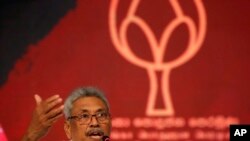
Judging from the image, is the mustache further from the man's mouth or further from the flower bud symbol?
the flower bud symbol

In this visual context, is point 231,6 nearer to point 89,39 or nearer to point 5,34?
point 89,39

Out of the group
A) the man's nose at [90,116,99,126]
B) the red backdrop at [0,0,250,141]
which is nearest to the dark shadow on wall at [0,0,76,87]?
the red backdrop at [0,0,250,141]

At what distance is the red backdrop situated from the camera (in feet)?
12.4

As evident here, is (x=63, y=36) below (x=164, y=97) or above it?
above

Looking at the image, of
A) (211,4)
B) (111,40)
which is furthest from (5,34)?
(211,4)

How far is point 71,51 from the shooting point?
389 cm

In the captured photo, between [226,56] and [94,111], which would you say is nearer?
[94,111]

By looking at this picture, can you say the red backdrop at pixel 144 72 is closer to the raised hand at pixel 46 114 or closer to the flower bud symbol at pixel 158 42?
the flower bud symbol at pixel 158 42

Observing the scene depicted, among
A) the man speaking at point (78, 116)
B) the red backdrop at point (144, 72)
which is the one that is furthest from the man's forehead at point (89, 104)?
the red backdrop at point (144, 72)

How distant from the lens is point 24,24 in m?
3.93

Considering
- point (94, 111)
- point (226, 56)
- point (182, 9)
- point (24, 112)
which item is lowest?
point (94, 111)

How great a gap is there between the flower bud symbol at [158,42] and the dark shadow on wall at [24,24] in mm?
363

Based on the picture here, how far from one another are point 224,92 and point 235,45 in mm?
316

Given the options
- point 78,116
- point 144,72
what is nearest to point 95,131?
point 78,116
